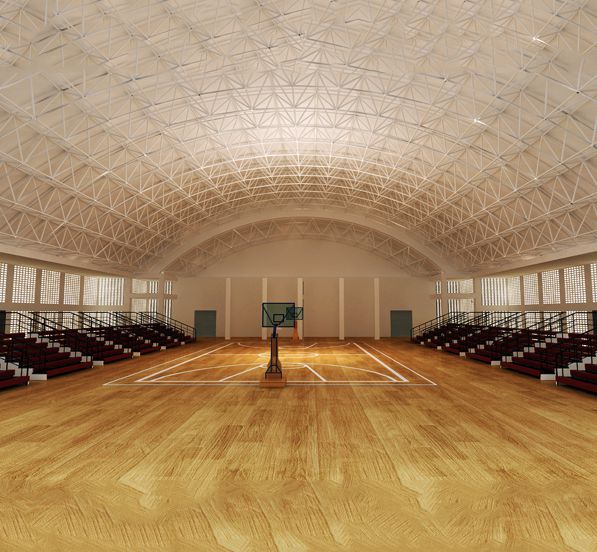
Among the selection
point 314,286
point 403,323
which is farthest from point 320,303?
point 403,323

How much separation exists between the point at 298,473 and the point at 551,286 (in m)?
32.6

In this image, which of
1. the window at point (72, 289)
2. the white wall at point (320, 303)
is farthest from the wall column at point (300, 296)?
the window at point (72, 289)

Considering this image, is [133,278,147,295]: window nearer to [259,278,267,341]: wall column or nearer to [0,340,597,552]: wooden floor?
[259,278,267,341]: wall column

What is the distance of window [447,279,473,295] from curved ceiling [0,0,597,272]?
853cm

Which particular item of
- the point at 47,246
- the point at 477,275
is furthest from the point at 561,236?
the point at 47,246

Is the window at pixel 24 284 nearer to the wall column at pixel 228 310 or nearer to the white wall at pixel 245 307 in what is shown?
the wall column at pixel 228 310

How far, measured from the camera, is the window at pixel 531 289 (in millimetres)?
34938

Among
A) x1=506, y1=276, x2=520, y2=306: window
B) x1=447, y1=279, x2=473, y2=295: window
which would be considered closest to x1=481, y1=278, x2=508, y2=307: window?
x1=506, y1=276, x2=520, y2=306: window

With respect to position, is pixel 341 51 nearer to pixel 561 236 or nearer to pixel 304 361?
pixel 304 361

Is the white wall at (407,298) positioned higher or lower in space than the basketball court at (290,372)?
higher

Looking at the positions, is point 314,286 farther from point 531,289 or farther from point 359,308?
point 531,289

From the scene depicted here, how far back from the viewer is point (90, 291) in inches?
1512

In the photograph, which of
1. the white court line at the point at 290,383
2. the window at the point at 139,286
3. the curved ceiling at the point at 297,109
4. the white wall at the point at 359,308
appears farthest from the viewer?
the white wall at the point at 359,308

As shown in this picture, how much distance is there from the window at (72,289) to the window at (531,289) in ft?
126
